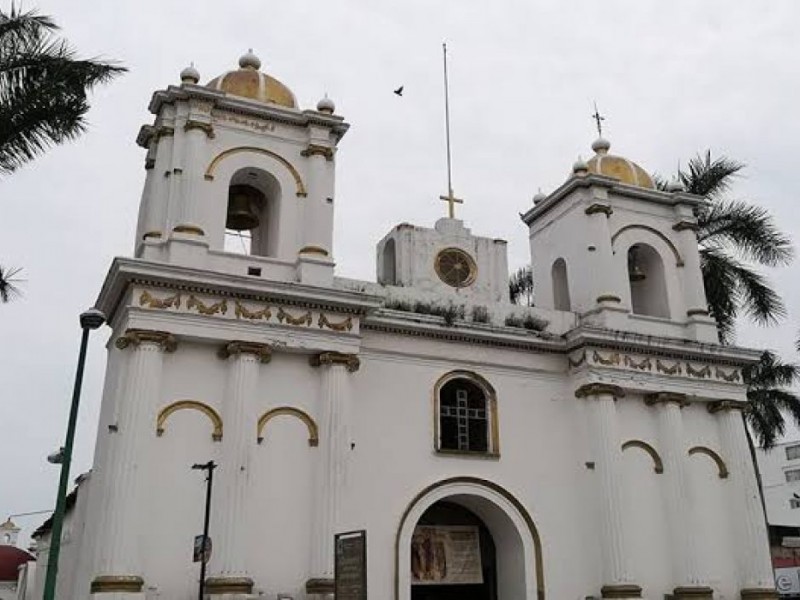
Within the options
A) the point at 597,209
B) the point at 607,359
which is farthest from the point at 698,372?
the point at 597,209

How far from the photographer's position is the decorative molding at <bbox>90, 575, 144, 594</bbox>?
43.8 ft

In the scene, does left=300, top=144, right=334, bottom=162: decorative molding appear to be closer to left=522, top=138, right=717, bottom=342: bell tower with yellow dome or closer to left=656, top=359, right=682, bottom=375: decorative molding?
A: left=522, top=138, right=717, bottom=342: bell tower with yellow dome

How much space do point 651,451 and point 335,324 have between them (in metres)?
7.33

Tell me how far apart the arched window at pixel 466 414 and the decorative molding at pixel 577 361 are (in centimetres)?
→ 199

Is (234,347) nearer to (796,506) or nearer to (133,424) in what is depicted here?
(133,424)

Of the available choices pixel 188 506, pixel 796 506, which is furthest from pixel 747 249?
pixel 796 506

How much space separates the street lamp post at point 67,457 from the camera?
11.7 meters

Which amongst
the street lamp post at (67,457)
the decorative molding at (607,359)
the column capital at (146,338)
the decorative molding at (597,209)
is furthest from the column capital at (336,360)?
the decorative molding at (597,209)

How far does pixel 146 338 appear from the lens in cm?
1486

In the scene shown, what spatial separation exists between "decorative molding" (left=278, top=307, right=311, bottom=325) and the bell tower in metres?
0.82

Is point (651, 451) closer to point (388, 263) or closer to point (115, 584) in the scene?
point (388, 263)

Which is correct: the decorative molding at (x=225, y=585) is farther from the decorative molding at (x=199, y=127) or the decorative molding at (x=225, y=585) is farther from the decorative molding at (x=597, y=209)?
the decorative molding at (x=597, y=209)

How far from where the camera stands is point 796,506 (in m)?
45.2

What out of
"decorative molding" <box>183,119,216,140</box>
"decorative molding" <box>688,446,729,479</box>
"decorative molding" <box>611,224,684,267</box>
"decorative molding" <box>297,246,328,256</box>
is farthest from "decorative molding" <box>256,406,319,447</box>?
"decorative molding" <box>611,224,684,267</box>
